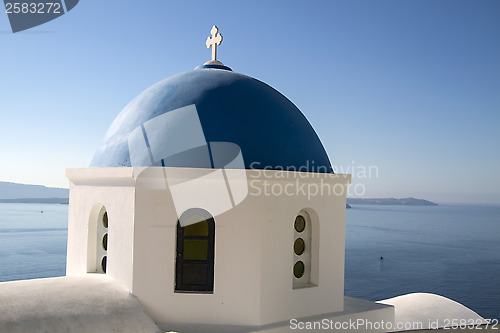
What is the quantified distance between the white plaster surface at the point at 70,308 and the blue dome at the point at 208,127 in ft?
5.37

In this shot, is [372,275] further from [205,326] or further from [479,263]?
[205,326]

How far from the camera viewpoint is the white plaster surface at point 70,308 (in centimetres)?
453

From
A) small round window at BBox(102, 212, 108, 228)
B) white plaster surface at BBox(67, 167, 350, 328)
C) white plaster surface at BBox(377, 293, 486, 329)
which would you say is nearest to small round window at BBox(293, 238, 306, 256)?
white plaster surface at BBox(67, 167, 350, 328)

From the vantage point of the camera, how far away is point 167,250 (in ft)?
17.8

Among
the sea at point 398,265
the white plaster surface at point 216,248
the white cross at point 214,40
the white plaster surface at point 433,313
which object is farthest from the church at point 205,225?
the sea at point 398,265

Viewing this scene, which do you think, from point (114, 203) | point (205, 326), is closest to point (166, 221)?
point (114, 203)

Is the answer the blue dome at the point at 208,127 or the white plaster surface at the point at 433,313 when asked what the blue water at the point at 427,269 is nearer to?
the white plaster surface at the point at 433,313

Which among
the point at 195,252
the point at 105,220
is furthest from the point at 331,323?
the point at 105,220

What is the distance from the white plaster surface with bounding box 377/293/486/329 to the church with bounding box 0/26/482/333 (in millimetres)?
3401

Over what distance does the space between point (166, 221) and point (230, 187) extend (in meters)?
0.91

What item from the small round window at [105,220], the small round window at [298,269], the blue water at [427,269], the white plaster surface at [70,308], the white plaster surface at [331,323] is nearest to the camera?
the white plaster surface at [70,308]

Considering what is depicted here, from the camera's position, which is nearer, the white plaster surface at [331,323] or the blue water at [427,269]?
the white plaster surface at [331,323]

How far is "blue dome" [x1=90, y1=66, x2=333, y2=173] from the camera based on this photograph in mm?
5562

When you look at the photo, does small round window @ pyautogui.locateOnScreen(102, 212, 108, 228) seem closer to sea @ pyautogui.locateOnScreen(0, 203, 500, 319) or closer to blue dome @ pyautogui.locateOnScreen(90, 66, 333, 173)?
blue dome @ pyautogui.locateOnScreen(90, 66, 333, 173)
